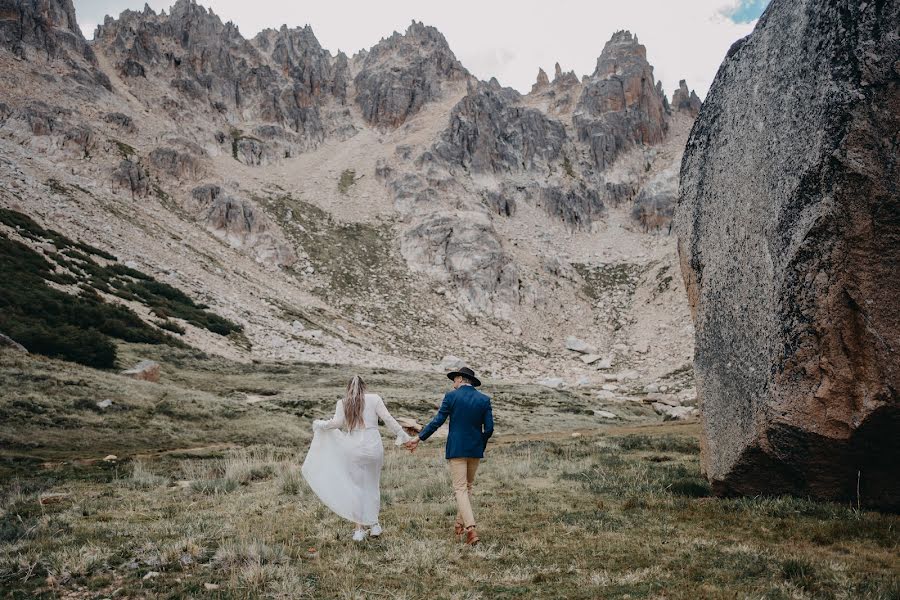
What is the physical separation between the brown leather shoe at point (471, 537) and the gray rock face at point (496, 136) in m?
78.6

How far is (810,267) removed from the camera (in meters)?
6.51

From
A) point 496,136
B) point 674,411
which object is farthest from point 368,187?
point 674,411

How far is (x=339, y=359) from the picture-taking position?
41.5 metres

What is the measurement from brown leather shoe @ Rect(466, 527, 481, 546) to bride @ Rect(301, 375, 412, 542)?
1.26 metres

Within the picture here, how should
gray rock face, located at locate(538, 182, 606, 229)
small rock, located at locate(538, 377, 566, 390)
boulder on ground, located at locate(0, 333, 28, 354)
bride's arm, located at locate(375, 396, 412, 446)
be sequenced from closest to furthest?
bride's arm, located at locate(375, 396, 412, 446)
boulder on ground, located at locate(0, 333, 28, 354)
small rock, located at locate(538, 377, 566, 390)
gray rock face, located at locate(538, 182, 606, 229)

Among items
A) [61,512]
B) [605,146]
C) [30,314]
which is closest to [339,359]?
[30,314]

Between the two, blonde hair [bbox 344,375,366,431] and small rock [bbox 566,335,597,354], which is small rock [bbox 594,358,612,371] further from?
blonde hair [bbox 344,375,366,431]

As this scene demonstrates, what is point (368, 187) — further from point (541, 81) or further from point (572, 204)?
point (541, 81)

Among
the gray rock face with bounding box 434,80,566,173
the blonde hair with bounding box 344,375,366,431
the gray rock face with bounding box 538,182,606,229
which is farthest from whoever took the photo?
the gray rock face with bounding box 538,182,606,229

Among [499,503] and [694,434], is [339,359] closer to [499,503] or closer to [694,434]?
[694,434]

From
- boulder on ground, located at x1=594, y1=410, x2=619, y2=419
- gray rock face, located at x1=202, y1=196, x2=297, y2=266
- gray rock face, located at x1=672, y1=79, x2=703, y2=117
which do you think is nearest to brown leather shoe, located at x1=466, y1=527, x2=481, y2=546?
boulder on ground, located at x1=594, y1=410, x2=619, y2=419

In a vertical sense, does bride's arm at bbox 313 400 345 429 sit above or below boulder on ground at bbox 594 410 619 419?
above

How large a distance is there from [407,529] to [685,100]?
12793 centimetres

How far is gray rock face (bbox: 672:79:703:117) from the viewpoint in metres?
113
